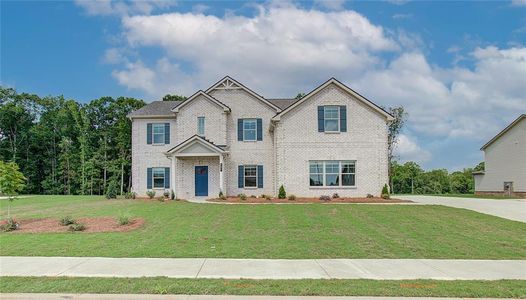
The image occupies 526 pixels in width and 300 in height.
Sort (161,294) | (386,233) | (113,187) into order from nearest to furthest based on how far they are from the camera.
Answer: (161,294)
(386,233)
(113,187)

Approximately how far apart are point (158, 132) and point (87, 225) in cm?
1676

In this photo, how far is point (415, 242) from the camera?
12.4 metres

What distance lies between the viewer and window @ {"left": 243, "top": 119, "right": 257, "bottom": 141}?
3036 centimetres

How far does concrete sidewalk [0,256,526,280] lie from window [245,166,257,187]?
19980mm

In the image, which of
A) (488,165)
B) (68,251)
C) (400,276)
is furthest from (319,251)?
(488,165)

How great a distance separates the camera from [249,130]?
99.7ft

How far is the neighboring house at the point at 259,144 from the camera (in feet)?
90.1

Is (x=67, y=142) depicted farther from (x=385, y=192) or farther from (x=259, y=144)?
(x=385, y=192)

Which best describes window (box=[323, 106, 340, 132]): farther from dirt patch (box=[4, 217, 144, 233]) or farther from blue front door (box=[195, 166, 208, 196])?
dirt patch (box=[4, 217, 144, 233])

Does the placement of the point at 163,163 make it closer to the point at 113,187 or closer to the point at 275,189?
the point at 113,187

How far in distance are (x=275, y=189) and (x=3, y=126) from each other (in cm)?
4048

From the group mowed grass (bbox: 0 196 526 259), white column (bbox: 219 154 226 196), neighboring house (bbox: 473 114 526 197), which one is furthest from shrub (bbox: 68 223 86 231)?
neighboring house (bbox: 473 114 526 197)

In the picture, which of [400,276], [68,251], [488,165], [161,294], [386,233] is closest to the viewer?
[161,294]

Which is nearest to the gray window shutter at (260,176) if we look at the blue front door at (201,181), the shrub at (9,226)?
the blue front door at (201,181)
